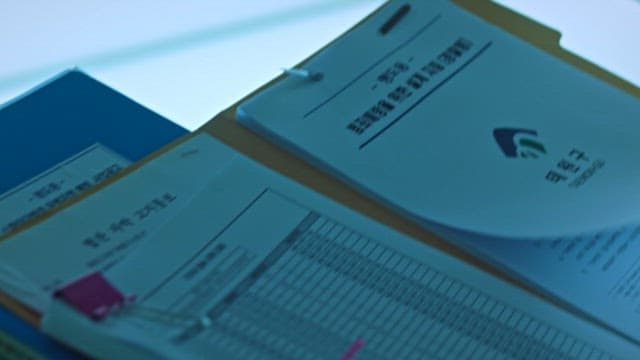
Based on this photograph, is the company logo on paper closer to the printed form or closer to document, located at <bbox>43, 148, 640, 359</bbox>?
the printed form

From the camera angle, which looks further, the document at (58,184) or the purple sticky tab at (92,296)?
the document at (58,184)

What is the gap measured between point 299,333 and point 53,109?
408 mm

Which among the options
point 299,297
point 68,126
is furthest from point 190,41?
point 299,297

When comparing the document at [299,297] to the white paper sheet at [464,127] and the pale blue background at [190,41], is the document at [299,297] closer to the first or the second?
the white paper sheet at [464,127]

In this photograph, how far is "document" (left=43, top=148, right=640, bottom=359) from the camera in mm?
561

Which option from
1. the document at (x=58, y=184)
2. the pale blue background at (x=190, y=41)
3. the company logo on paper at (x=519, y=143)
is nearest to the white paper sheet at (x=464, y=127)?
the company logo on paper at (x=519, y=143)

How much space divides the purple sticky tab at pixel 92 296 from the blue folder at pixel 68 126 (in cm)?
25

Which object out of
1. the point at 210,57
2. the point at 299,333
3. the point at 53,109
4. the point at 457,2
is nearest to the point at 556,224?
the point at 299,333

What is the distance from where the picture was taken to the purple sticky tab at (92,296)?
56 cm

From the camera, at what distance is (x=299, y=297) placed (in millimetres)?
594

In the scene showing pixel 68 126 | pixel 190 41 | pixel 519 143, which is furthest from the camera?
pixel 190 41

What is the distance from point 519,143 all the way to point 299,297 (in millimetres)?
236

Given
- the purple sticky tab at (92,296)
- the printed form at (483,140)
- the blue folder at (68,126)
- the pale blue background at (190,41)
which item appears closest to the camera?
the purple sticky tab at (92,296)

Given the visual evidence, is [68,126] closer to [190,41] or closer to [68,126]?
[68,126]
